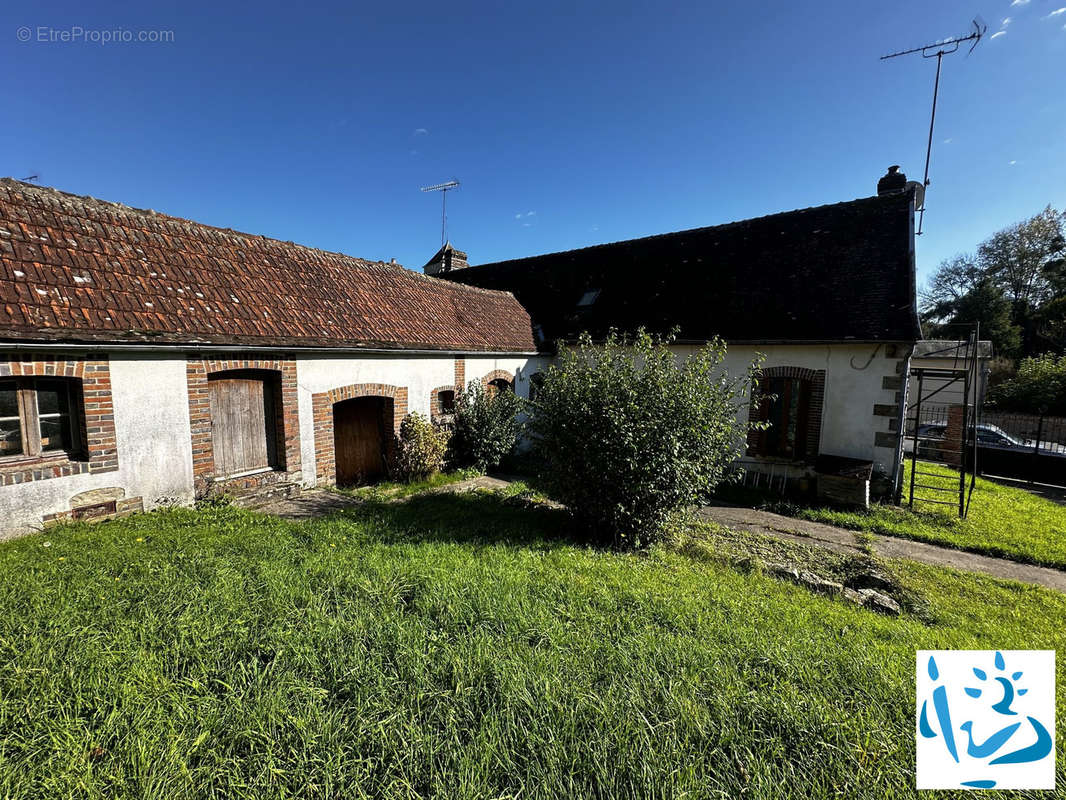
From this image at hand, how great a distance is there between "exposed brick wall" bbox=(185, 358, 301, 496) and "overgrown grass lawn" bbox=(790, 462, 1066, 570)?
9046mm

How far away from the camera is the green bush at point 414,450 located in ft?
28.3

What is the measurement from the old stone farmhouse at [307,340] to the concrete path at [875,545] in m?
2.20

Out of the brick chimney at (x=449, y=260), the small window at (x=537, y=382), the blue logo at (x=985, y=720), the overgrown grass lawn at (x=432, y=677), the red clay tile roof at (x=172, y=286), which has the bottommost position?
the blue logo at (x=985, y=720)

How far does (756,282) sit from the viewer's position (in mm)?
11453

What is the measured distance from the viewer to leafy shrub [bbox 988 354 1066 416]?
60.3 ft

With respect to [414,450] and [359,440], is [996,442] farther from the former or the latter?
[359,440]

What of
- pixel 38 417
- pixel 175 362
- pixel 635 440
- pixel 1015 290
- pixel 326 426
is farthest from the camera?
pixel 1015 290

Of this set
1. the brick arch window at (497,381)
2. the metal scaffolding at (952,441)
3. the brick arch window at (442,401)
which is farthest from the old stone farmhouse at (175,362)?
the metal scaffolding at (952,441)

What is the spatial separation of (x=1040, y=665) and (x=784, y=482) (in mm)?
6867

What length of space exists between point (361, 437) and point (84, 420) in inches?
160

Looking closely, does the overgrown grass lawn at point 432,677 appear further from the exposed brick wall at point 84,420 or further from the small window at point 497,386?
the small window at point 497,386

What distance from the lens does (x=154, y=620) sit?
2.96m

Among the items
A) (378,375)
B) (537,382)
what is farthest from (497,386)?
(378,375)

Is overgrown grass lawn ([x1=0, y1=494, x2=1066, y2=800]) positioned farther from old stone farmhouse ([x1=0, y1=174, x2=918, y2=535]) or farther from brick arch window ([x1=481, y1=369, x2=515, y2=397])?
brick arch window ([x1=481, y1=369, x2=515, y2=397])
